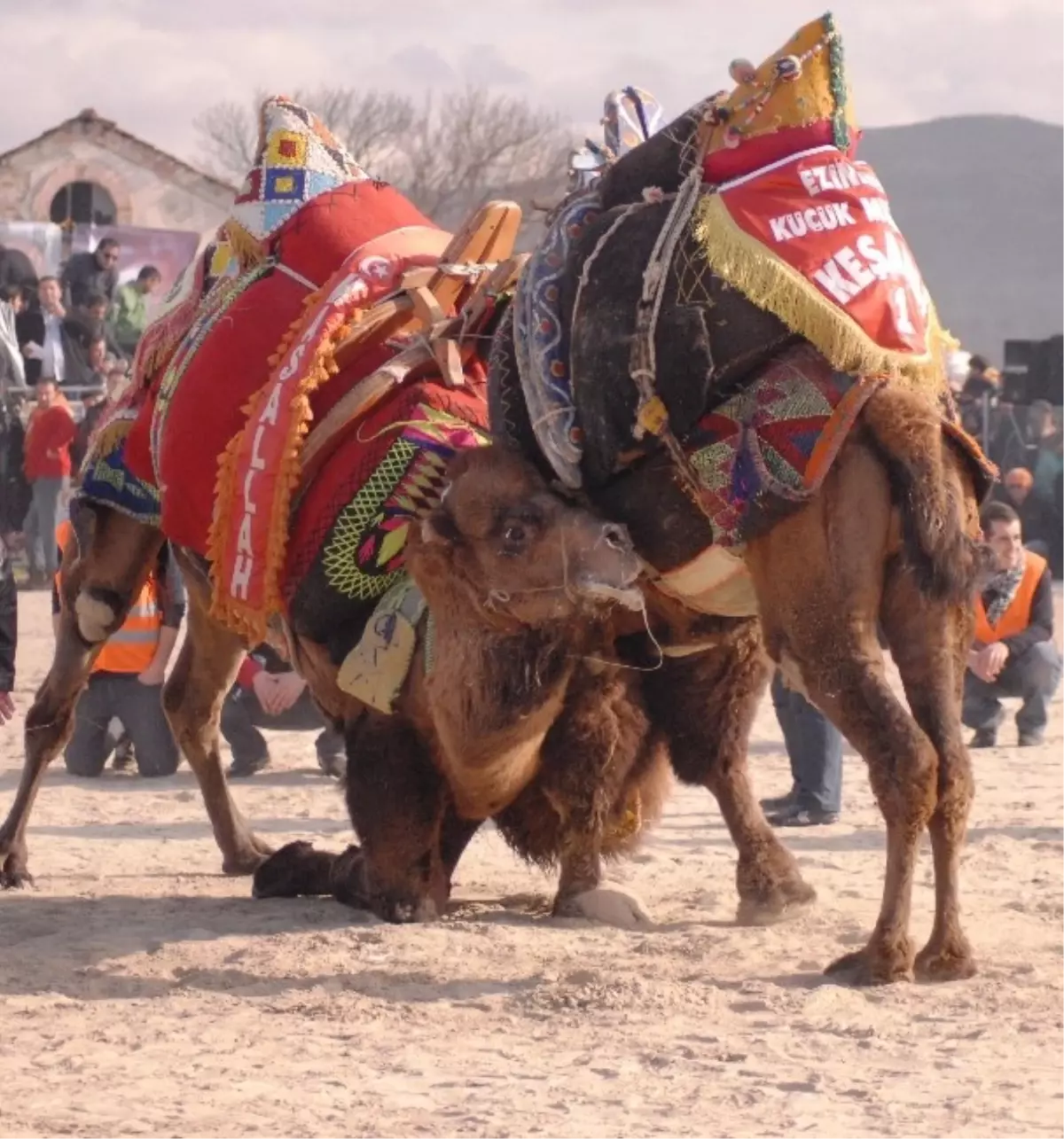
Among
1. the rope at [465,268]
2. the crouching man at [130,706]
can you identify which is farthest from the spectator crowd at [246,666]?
the rope at [465,268]

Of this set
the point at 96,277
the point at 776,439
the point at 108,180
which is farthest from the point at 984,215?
the point at 776,439

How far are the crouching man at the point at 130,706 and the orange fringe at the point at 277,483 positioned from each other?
3.01 m

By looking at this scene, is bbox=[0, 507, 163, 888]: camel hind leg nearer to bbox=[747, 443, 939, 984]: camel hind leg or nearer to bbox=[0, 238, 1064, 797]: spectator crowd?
bbox=[0, 238, 1064, 797]: spectator crowd

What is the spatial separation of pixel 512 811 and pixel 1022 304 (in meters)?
51.5

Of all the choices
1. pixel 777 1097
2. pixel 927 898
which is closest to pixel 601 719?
pixel 927 898

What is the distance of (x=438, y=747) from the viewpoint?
6.24m

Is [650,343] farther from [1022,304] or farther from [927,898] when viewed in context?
[1022,304]

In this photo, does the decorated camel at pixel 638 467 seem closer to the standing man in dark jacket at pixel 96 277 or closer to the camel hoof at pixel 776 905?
the camel hoof at pixel 776 905

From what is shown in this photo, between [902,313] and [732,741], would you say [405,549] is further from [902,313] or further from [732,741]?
[902,313]

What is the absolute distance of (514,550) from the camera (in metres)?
5.73

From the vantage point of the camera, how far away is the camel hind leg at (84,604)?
7.38 metres

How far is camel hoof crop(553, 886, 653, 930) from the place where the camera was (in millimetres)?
6238

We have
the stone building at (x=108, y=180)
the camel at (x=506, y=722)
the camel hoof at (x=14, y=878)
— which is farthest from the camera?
the stone building at (x=108, y=180)

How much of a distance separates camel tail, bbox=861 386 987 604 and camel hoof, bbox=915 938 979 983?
819 millimetres
